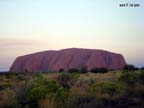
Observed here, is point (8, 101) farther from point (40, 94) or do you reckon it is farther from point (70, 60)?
point (70, 60)

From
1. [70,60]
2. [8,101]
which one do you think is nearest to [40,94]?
[8,101]

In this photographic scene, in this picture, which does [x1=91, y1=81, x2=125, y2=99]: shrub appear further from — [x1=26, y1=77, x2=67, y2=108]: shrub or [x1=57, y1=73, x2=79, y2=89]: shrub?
[x1=57, y1=73, x2=79, y2=89]: shrub

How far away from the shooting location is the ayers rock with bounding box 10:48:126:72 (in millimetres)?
110875

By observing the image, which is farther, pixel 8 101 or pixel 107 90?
pixel 107 90

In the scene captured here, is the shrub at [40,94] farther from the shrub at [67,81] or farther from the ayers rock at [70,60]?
the ayers rock at [70,60]

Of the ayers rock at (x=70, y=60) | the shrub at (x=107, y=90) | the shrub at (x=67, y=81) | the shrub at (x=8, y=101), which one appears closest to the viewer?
the shrub at (x=8, y=101)

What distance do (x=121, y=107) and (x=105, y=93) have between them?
1803 millimetres

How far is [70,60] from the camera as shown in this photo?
116 m

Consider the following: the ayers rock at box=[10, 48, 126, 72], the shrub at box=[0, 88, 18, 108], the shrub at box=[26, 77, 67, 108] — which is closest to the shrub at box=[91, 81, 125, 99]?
the shrub at box=[26, 77, 67, 108]

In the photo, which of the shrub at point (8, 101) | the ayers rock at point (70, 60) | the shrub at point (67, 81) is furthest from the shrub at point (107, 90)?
the ayers rock at point (70, 60)

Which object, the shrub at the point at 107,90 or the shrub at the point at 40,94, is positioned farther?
the shrub at the point at 107,90

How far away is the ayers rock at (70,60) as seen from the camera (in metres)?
111

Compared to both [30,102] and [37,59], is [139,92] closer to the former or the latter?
[30,102]

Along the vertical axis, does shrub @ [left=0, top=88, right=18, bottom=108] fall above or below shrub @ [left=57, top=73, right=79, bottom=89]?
above
